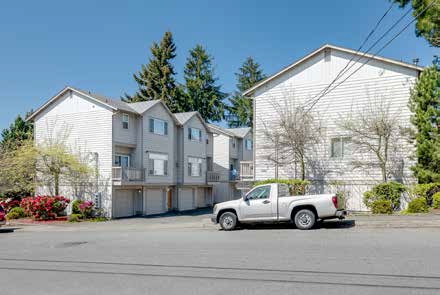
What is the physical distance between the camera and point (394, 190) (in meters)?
20.6

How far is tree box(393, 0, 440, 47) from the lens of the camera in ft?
66.2

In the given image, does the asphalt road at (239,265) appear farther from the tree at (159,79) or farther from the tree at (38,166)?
the tree at (159,79)

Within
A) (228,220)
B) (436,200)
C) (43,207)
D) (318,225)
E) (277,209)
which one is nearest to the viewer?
(277,209)

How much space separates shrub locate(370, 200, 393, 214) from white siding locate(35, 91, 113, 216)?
19.1 meters

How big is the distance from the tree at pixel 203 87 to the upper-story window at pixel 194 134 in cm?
1953

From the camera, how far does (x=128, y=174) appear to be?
105 feet

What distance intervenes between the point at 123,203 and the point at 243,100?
36157 mm

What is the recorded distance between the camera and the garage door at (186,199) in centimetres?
4006

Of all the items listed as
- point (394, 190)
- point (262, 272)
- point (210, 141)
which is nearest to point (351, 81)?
point (394, 190)

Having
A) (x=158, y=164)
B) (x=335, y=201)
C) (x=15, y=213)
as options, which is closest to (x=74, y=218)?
(x=15, y=213)

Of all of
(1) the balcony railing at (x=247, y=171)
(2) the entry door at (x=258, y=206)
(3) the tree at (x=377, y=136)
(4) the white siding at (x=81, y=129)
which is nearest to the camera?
(2) the entry door at (x=258, y=206)

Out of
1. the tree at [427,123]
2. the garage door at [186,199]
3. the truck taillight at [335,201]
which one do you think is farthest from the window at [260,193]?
the garage door at [186,199]

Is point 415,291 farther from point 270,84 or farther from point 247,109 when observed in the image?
point 247,109

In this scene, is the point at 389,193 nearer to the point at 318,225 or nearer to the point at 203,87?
the point at 318,225
